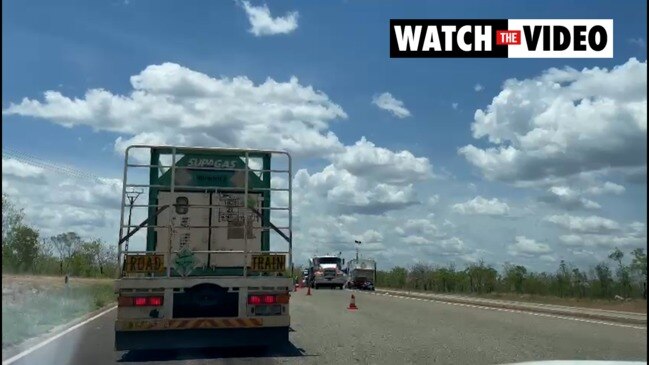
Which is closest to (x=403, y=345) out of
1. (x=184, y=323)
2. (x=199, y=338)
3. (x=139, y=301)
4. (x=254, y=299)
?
(x=254, y=299)

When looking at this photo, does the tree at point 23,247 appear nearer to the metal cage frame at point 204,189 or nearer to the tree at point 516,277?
the metal cage frame at point 204,189

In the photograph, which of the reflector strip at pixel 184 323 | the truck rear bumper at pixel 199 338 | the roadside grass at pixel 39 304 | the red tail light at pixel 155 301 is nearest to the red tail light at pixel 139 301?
the red tail light at pixel 155 301

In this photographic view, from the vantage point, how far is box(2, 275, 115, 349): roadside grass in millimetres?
15031

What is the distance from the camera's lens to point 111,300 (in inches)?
A: 1390

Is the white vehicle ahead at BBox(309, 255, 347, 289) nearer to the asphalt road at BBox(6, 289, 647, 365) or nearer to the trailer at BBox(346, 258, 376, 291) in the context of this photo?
the trailer at BBox(346, 258, 376, 291)

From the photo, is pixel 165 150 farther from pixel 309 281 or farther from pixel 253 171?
pixel 309 281

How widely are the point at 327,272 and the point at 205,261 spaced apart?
160 ft

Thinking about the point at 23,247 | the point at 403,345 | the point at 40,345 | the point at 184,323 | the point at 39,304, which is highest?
the point at 23,247

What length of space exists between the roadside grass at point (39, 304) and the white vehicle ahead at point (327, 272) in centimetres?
2722

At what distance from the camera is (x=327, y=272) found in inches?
2477

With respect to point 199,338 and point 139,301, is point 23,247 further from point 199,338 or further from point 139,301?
point 199,338

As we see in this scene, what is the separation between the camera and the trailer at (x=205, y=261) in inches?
508

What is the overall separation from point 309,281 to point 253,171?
49.3m

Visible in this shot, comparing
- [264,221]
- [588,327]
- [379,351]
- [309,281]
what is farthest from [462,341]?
[309,281]
